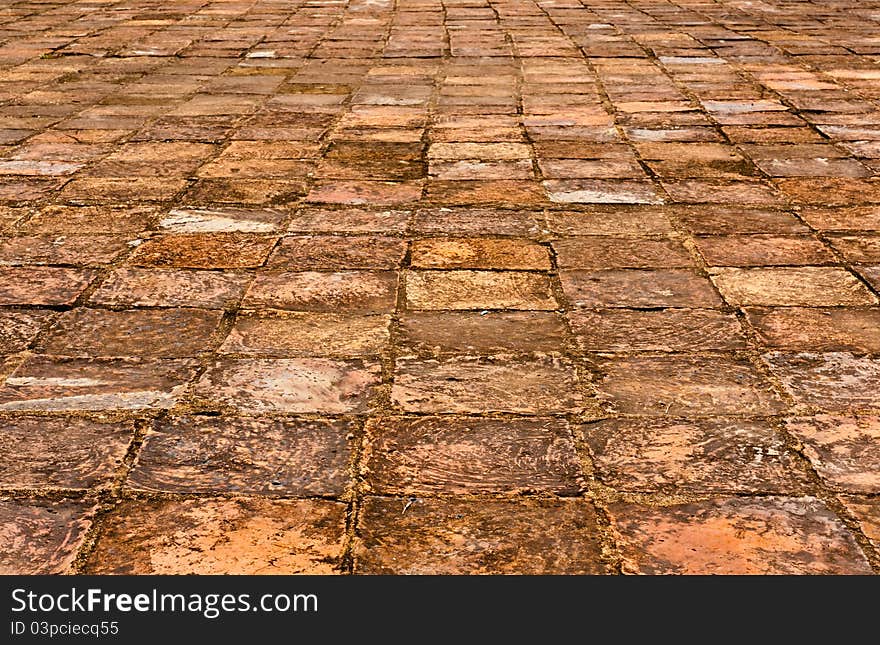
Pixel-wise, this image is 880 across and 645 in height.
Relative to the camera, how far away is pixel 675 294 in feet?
11.0

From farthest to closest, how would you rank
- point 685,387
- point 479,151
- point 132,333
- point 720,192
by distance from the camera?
1. point 479,151
2. point 720,192
3. point 132,333
4. point 685,387

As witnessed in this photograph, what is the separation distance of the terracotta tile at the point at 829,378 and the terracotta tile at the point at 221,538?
1392mm

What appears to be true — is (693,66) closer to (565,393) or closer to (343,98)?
(343,98)

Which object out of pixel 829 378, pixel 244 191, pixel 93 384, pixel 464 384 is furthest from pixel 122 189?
pixel 829 378

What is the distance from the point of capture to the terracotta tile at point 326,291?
328cm

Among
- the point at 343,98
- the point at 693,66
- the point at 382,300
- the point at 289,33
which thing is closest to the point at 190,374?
the point at 382,300

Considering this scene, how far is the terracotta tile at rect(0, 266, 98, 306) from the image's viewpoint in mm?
3311

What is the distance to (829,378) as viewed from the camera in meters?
2.79

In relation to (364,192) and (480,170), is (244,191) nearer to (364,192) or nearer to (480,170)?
(364,192)

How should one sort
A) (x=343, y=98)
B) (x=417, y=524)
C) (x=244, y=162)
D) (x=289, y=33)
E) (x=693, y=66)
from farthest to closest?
(x=289, y=33) → (x=693, y=66) → (x=343, y=98) → (x=244, y=162) → (x=417, y=524)

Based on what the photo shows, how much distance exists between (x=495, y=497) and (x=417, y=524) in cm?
21

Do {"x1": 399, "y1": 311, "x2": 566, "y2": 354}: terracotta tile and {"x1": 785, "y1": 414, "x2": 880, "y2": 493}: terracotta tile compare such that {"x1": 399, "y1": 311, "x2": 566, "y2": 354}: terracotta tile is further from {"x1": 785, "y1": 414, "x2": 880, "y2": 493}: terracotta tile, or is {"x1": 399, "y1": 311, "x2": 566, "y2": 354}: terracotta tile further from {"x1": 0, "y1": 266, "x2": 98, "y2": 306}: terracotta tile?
{"x1": 0, "y1": 266, "x2": 98, "y2": 306}: terracotta tile

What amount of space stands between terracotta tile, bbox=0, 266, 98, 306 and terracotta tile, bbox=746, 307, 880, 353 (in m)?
2.37

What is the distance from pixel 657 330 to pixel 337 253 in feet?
4.36
